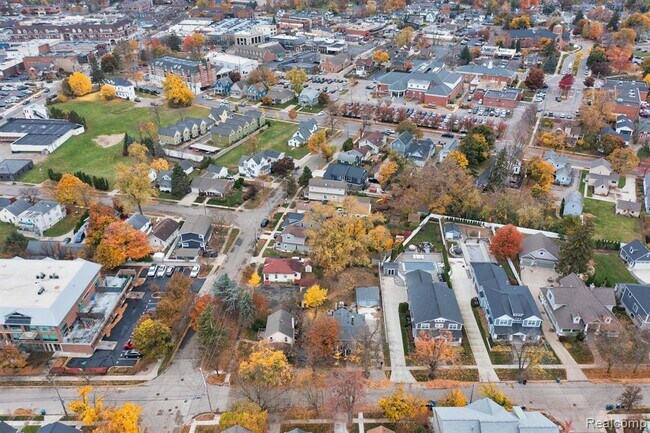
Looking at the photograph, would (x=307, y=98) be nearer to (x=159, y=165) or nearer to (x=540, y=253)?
(x=159, y=165)

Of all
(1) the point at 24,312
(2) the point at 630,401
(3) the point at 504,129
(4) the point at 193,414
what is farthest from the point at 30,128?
(2) the point at 630,401

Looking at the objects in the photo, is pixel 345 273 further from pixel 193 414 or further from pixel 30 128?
pixel 30 128

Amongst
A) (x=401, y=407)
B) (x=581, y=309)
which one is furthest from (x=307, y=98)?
(x=401, y=407)

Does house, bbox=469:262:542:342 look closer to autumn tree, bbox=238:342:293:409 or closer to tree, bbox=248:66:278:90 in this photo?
autumn tree, bbox=238:342:293:409

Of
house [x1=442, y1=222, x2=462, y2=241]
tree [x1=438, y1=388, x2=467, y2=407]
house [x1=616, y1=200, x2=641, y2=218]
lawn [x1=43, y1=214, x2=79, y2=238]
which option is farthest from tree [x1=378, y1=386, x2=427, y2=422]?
lawn [x1=43, y1=214, x2=79, y2=238]

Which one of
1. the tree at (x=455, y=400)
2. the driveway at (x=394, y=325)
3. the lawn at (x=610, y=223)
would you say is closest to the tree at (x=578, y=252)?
the lawn at (x=610, y=223)
